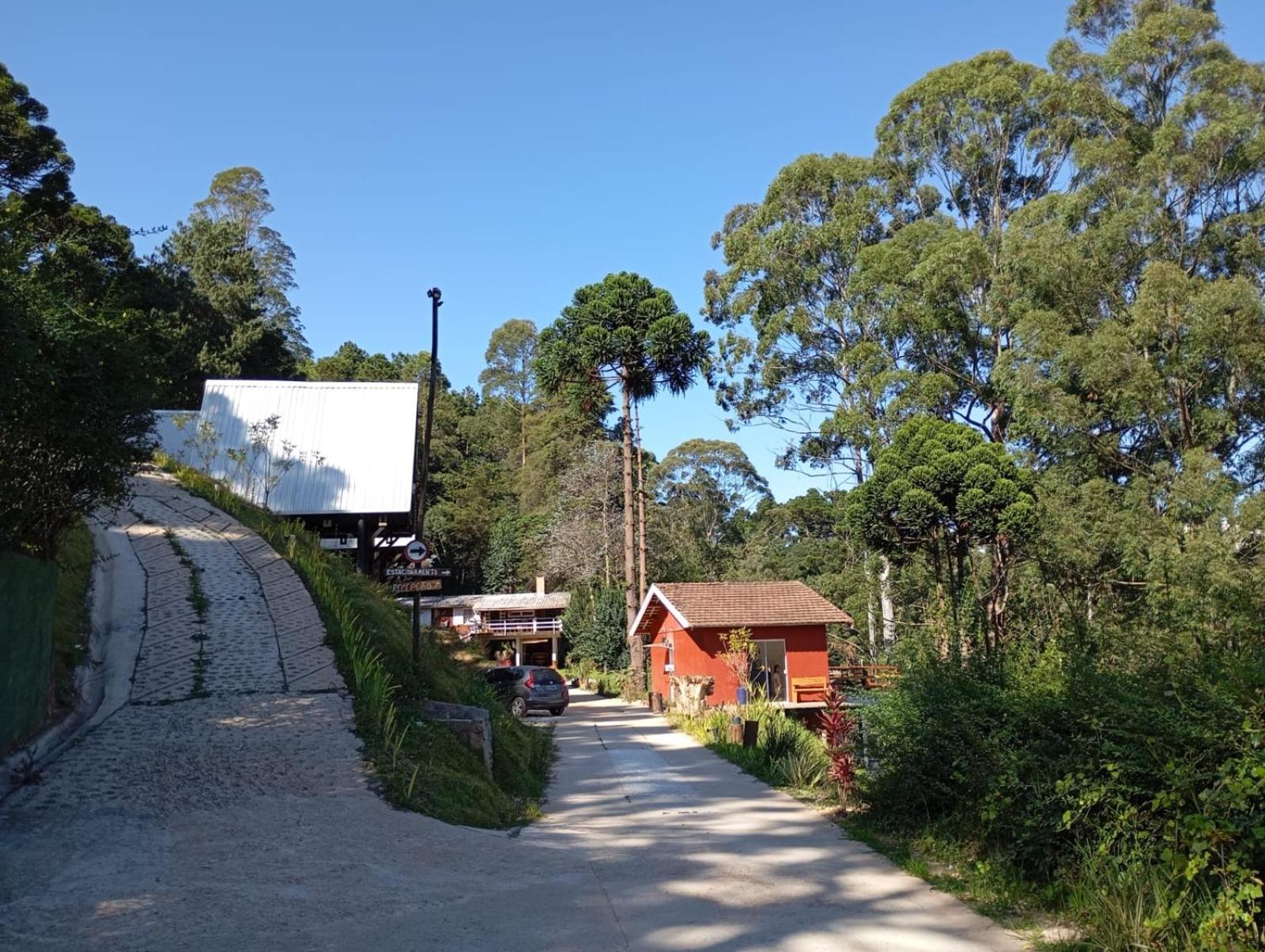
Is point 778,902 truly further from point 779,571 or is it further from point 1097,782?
point 779,571

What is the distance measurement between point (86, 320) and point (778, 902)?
24.9ft

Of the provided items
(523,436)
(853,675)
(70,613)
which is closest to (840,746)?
(70,613)

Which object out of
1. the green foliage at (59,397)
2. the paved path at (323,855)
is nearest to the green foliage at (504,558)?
the paved path at (323,855)

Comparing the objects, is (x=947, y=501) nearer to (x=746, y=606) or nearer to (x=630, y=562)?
(x=746, y=606)

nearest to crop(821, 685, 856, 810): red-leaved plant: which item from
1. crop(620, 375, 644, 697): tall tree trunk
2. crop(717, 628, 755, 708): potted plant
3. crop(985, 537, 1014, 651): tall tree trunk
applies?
crop(985, 537, 1014, 651): tall tree trunk

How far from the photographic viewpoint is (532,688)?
2791 cm

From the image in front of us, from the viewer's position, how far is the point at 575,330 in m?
34.2

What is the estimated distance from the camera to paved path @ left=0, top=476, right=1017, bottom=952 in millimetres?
5641

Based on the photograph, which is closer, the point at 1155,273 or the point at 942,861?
the point at 942,861

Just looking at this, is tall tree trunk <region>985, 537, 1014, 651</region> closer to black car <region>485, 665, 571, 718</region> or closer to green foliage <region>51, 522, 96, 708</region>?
black car <region>485, 665, 571, 718</region>

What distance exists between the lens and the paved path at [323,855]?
18.5 feet

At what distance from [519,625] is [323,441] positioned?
25365mm

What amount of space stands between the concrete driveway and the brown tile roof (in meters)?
15.9

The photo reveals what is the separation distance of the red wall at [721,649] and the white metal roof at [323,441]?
10.8 m
